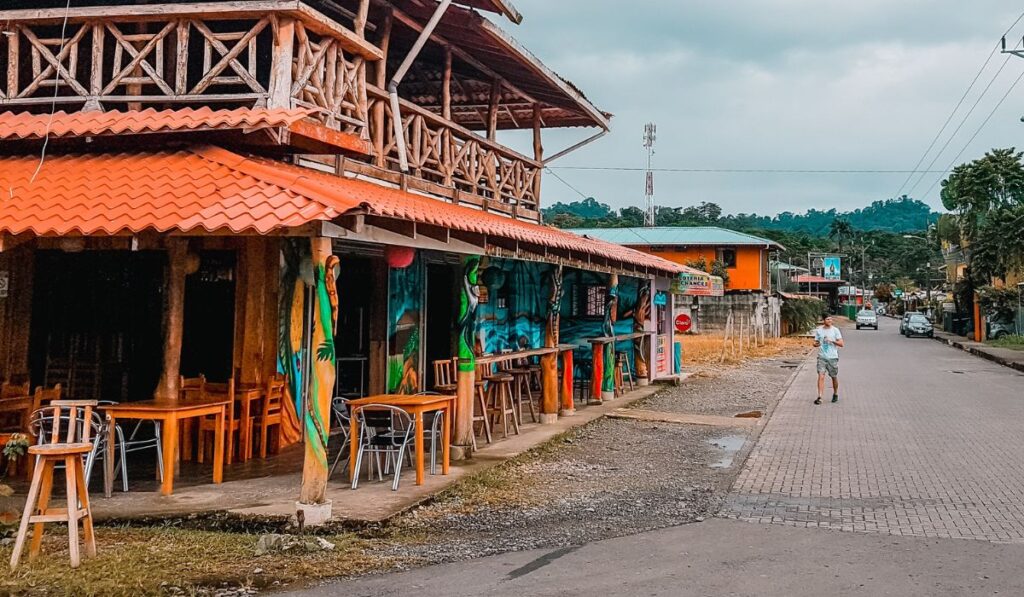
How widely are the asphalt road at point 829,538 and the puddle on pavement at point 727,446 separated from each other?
274 millimetres

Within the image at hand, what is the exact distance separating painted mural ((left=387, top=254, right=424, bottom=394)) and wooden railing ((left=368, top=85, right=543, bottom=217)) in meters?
1.40

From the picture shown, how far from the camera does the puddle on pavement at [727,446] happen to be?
9.38 metres

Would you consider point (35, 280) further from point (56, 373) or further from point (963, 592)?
point (963, 592)

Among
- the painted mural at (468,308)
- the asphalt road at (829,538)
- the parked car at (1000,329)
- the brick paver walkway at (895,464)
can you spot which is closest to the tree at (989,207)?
the parked car at (1000,329)

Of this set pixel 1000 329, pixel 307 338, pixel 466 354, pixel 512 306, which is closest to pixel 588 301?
pixel 512 306

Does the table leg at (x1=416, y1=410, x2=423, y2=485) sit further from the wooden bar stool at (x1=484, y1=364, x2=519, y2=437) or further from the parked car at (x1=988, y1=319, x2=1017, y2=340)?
the parked car at (x1=988, y1=319, x2=1017, y2=340)

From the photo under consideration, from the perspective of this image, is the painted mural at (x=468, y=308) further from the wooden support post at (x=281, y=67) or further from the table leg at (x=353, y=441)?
the wooden support post at (x=281, y=67)

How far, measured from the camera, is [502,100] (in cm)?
1409

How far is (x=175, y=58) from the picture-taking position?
830cm

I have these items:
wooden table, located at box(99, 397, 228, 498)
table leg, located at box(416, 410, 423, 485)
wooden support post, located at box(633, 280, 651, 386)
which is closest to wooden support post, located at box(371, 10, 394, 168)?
table leg, located at box(416, 410, 423, 485)

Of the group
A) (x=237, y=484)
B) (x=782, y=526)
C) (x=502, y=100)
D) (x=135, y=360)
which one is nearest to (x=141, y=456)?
(x=135, y=360)

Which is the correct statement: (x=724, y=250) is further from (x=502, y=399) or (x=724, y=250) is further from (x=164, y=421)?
(x=164, y=421)

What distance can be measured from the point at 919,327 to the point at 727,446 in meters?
37.7

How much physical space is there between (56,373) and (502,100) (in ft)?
28.1
